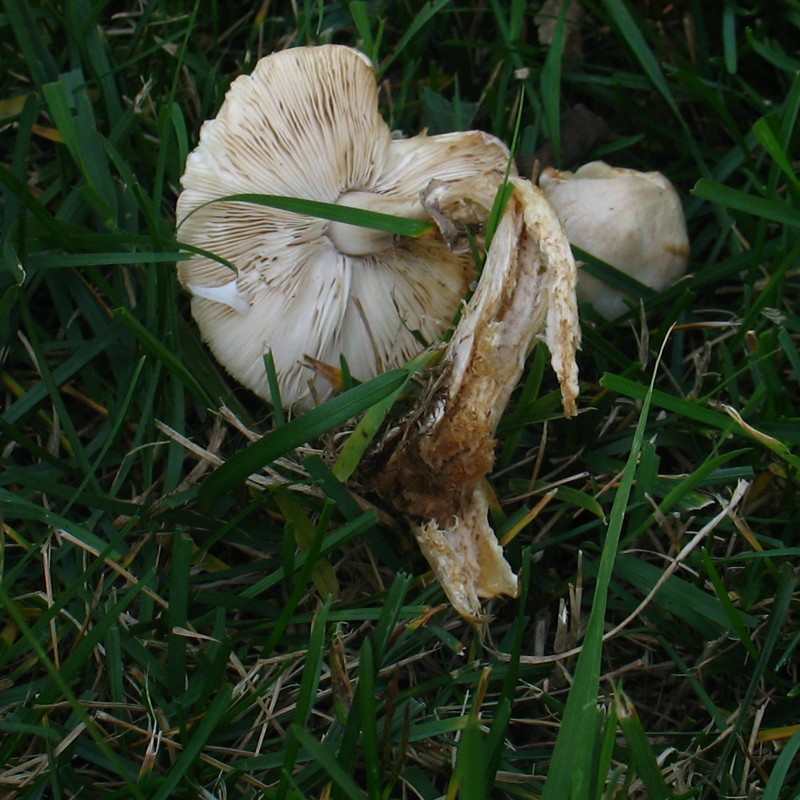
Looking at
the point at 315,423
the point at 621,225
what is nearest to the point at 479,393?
the point at 315,423

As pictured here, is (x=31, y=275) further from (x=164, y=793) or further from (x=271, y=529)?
(x=164, y=793)

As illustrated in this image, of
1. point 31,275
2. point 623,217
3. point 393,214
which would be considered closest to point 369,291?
point 393,214

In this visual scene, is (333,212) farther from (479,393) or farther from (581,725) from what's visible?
(581,725)

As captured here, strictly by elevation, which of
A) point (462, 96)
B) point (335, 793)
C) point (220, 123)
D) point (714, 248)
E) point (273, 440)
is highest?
point (220, 123)

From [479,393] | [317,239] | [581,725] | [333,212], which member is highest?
[333,212]

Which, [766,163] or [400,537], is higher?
[766,163]

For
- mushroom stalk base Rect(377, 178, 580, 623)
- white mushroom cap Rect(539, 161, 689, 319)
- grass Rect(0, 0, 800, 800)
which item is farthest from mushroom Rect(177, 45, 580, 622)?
white mushroom cap Rect(539, 161, 689, 319)

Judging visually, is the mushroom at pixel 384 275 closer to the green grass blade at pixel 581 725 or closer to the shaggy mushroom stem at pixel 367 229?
the shaggy mushroom stem at pixel 367 229

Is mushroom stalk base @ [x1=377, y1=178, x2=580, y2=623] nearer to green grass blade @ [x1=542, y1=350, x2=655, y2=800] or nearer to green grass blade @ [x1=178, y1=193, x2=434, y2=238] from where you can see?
green grass blade @ [x1=178, y1=193, x2=434, y2=238]
